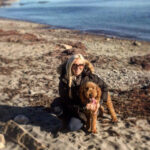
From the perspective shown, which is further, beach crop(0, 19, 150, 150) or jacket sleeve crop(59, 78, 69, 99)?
jacket sleeve crop(59, 78, 69, 99)

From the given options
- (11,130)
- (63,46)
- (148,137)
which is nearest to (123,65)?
(63,46)

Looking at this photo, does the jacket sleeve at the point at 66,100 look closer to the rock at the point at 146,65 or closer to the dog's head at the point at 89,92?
the dog's head at the point at 89,92

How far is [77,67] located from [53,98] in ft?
7.16

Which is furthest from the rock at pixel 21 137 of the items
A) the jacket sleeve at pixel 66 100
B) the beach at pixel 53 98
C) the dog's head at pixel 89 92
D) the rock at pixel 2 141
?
the dog's head at pixel 89 92

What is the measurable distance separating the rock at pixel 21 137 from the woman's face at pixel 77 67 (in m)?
1.42

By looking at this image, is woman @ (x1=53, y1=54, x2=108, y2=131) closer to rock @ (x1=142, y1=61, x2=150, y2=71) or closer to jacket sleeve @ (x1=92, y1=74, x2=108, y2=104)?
jacket sleeve @ (x1=92, y1=74, x2=108, y2=104)

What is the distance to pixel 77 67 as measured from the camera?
4.27 metres

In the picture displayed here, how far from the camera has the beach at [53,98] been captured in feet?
13.9

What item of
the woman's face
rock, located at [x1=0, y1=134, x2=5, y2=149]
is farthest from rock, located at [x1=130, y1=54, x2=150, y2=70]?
rock, located at [x1=0, y1=134, x2=5, y2=149]

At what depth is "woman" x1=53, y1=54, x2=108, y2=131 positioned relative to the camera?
4273mm

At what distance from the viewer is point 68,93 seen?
14.4ft

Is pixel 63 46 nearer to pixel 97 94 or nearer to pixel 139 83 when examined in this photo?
pixel 139 83

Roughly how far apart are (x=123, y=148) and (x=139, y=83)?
3.53m

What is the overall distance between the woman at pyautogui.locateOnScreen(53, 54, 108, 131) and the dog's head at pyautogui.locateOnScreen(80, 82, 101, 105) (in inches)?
8.6
